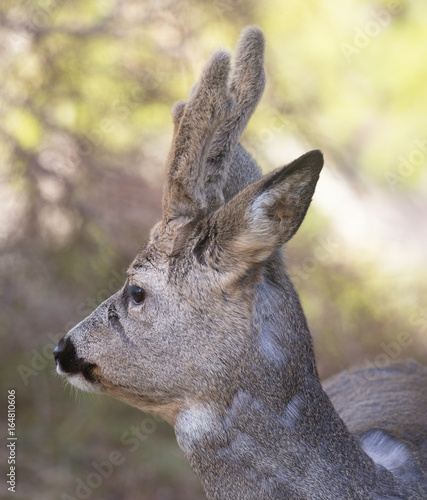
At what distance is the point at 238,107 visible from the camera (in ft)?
11.0

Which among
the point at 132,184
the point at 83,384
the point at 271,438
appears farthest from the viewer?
the point at 132,184

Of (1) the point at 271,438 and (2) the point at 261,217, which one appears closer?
(2) the point at 261,217

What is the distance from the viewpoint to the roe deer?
3.03m

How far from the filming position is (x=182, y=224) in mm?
3246

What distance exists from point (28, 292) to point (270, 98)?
3377 millimetres

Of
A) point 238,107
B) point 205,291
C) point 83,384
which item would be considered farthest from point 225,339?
point 238,107

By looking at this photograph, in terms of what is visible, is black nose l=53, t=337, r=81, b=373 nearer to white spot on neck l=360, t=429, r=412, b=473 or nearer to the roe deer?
the roe deer

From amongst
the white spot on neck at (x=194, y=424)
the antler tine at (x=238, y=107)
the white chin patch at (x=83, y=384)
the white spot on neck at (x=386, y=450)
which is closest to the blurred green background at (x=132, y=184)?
the white spot on neck at (x=386, y=450)

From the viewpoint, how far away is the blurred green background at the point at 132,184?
7660mm

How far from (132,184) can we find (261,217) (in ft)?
16.8

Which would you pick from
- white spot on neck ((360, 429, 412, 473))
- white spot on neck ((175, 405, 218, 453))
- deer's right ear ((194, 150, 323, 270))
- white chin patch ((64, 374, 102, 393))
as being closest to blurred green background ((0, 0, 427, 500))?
white spot on neck ((360, 429, 412, 473))

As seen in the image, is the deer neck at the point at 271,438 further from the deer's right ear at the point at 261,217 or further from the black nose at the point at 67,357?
the black nose at the point at 67,357

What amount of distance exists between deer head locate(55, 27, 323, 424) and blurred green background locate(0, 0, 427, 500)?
4144 millimetres

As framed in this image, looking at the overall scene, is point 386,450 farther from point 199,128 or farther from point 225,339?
point 199,128
